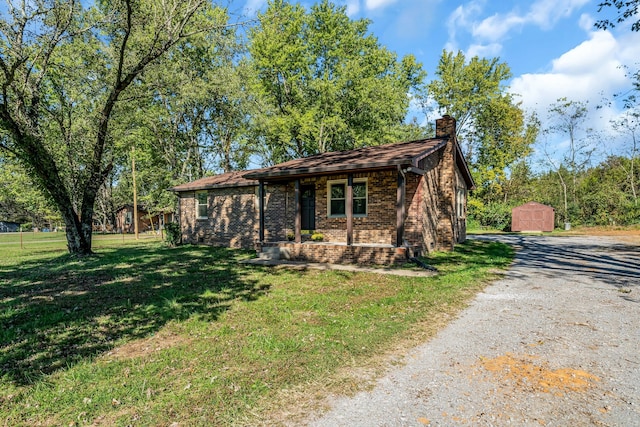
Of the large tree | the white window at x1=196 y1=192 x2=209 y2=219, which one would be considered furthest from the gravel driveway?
the white window at x1=196 y1=192 x2=209 y2=219

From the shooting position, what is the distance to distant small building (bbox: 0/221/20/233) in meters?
53.9

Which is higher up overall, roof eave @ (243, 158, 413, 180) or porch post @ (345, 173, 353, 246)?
roof eave @ (243, 158, 413, 180)

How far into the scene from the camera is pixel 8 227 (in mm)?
54906

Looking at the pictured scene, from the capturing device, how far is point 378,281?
7.38 metres

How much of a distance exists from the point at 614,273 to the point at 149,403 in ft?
34.2

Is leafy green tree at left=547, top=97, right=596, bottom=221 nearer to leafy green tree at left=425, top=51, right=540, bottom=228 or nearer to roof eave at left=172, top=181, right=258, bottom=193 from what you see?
leafy green tree at left=425, top=51, right=540, bottom=228

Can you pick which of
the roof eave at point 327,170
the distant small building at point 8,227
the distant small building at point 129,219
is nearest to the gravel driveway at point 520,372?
the roof eave at point 327,170

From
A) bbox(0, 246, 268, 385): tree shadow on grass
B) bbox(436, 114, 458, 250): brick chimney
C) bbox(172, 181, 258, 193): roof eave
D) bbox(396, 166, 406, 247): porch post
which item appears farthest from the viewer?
bbox(172, 181, 258, 193): roof eave

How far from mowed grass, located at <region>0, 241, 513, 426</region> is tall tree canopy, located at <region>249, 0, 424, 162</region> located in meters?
16.8

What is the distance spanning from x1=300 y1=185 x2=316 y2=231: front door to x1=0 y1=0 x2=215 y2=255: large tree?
6.74 metres

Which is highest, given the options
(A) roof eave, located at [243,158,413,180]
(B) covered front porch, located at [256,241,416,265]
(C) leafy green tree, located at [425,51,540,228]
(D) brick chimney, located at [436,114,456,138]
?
(C) leafy green tree, located at [425,51,540,228]

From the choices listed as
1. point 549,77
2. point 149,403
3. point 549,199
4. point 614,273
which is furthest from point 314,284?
point 549,199

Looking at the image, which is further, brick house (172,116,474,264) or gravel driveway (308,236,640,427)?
brick house (172,116,474,264)

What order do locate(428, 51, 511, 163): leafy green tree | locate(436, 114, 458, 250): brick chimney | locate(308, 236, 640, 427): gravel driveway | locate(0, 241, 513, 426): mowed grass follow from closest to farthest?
locate(308, 236, 640, 427): gravel driveway < locate(0, 241, 513, 426): mowed grass < locate(436, 114, 458, 250): brick chimney < locate(428, 51, 511, 163): leafy green tree
